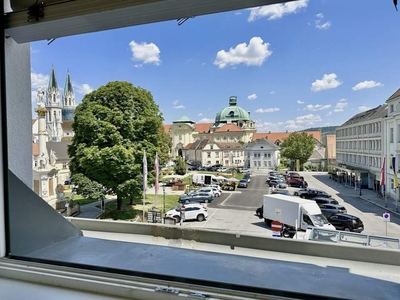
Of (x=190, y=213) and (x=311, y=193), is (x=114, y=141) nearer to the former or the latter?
(x=190, y=213)

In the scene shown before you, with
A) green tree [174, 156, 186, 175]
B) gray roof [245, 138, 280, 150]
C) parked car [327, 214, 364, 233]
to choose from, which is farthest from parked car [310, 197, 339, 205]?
green tree [174, 156, 186, 175]

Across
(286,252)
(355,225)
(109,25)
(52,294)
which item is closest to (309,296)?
(286,252)

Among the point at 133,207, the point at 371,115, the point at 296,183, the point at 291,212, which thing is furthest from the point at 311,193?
the point at 133,207

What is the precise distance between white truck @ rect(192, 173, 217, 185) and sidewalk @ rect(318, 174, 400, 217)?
8.31ft

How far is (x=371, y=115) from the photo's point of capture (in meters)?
2.38

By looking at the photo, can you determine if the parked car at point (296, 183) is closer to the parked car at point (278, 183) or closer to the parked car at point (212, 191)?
the parked car at point (278, 183)

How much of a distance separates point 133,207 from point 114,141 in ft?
6.38

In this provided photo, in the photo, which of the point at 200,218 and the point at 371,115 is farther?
the point at 200,218

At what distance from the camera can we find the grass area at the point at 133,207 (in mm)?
5970

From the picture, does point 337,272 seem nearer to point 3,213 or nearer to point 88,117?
point 3,213

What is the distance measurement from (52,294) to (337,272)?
36.2 inches

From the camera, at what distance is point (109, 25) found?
92 centimetres

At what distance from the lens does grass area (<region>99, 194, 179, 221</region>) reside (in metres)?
5.97

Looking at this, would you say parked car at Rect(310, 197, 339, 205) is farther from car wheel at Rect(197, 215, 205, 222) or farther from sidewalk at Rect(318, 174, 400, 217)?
car wheel at Rect(197, 215, 205, 222)
